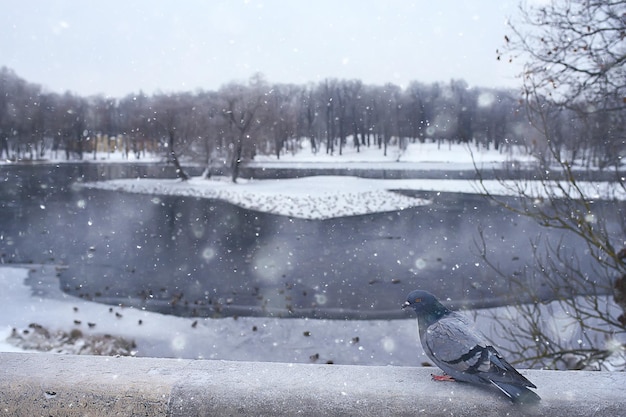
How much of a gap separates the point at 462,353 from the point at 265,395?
78 centimetres

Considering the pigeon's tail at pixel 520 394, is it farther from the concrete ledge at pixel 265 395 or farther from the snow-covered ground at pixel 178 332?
the snow-covered ground at pixel 178 332

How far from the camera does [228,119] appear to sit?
113 ft

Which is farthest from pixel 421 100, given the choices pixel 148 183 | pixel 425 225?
pixel 425 225

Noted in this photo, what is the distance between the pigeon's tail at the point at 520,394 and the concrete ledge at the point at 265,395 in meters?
0.03

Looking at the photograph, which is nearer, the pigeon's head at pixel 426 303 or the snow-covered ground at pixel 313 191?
the pigeon's head at pixel 426 303

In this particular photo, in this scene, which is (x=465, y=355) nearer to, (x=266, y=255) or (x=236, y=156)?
(x=266, y=255)

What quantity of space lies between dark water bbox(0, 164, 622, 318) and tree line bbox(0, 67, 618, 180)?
504cm

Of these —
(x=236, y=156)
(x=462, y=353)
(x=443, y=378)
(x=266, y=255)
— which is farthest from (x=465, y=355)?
(x=236, y=156)

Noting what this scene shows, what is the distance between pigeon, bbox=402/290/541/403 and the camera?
1848 mm

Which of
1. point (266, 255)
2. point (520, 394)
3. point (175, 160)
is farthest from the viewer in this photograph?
point (175, 160)

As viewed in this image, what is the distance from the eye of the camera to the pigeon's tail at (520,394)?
1.81 metres

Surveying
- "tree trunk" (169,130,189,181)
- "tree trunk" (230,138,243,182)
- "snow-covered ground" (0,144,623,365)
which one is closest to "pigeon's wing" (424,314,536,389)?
"snow-covered ground" (0,144,623,365)

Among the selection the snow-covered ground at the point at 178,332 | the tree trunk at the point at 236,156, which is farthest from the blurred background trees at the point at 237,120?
the snow-covered ground at the point at 178,332

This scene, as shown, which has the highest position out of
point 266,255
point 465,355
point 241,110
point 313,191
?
point 241,110
